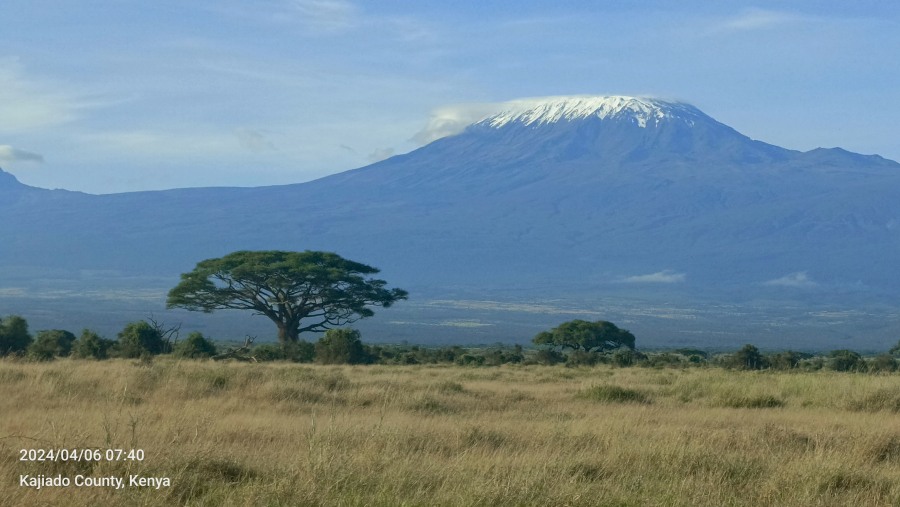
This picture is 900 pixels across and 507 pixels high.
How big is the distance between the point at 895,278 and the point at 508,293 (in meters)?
66.3

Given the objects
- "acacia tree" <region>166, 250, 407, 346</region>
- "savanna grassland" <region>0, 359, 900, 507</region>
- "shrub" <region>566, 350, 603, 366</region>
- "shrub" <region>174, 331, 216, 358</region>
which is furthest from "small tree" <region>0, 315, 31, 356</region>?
"shrub" <region>566, 350, 603, 366</region>

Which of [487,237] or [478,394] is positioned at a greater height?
[487,237]

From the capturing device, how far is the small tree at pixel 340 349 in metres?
29.7

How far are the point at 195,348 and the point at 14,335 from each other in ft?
15.3

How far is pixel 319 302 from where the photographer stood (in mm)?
40938

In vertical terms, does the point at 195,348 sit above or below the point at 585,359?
above

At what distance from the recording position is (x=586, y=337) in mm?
46469

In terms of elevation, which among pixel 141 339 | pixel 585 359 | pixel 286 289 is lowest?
pixel 585 359

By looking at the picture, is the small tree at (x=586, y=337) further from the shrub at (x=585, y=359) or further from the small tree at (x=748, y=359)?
the small tree at (x=748, y=359)

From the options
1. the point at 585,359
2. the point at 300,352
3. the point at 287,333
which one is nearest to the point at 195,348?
the point at 300,352

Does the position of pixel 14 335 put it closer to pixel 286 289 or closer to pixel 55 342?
pixel 55 342

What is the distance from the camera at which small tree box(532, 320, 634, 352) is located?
152 ft

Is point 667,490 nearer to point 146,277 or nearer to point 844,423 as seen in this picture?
point 844,423

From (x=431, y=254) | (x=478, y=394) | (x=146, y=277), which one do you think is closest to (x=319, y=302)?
(x=478, y=394)
